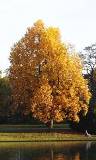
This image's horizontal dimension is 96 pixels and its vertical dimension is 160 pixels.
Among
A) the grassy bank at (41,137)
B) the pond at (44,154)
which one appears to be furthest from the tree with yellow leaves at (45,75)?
A: the pond at (44,154)

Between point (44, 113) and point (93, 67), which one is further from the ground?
point (93, 67)

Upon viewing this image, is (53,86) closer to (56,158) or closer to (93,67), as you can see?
(56,158)

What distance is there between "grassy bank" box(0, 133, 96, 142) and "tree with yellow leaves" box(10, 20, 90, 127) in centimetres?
287

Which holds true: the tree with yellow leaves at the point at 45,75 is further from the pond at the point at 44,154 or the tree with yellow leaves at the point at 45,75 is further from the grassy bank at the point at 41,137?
the pond at the point at 44,154

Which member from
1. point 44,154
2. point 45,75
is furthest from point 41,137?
point 44,154

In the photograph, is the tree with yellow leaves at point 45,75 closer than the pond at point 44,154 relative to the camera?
No

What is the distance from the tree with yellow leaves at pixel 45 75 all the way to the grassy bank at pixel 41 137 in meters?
2.87

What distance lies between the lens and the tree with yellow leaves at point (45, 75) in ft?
227

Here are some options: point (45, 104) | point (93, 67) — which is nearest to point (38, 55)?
point (45, 104)

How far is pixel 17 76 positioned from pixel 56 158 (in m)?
28.1

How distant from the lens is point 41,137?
6569cm

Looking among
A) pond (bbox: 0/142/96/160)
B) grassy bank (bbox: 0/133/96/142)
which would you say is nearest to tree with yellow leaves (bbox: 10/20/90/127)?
grassy bank (bbox: 0/133/96/142)

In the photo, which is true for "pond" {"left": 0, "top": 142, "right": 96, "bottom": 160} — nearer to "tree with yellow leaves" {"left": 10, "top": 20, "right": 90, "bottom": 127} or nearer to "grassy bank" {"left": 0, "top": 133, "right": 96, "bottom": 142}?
"grassy bank" {"left": 0, "top": 133, "right": 96, "bottom": 142}

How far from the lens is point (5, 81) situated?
98.9 metres
